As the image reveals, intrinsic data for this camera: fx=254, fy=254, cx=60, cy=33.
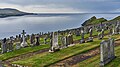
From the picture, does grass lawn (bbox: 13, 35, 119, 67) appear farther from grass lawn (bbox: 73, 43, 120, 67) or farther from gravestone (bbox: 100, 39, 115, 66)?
gravestone (bbox: 100, 39, 115, 66)

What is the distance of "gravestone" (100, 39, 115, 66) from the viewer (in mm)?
19719

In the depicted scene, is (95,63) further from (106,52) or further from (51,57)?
(51,57)

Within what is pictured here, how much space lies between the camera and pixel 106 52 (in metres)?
20.4

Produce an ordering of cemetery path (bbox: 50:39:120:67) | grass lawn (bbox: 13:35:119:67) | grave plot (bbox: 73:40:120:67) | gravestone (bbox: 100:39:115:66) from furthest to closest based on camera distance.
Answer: grass lawn (bbox: 13:35:119:67)
cemetery path (bbox: 50:39:120:67)
grave plot (bbox: 73:40:120:67)
gravestone (bbox: 100:39:115:66)

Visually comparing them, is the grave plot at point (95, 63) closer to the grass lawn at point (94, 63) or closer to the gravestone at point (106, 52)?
the grass lawn at point (94, 63)

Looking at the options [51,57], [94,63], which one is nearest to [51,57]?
[51,57]

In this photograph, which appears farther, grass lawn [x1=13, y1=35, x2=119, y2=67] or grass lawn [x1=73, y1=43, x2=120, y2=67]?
grass lawn [x1=13, y1=35, x2=119, y2=67]

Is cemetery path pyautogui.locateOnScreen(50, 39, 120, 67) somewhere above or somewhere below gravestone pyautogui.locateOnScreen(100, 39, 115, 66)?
below

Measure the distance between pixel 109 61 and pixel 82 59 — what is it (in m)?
2.62

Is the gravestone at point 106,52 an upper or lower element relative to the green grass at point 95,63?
upper

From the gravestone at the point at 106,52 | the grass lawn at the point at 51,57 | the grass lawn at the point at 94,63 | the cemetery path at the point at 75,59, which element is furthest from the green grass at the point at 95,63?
the grass lawn at the point at 51,57

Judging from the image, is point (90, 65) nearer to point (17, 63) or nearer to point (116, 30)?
point (17, 63)

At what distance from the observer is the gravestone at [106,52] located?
776 inches

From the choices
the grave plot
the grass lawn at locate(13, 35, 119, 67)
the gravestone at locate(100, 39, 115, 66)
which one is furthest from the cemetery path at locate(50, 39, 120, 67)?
the gravestone at locate(100, 39, 115, 66)
